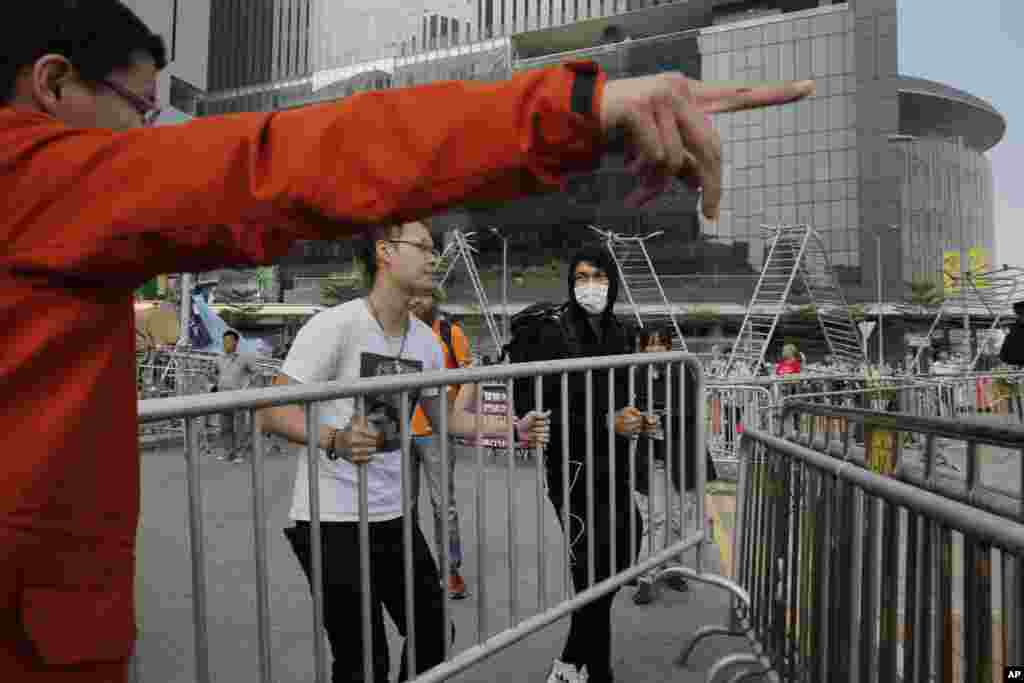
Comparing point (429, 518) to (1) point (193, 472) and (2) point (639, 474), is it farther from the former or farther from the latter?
(1) point (193, 472)

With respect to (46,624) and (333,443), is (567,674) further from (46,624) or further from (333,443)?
(46,624)

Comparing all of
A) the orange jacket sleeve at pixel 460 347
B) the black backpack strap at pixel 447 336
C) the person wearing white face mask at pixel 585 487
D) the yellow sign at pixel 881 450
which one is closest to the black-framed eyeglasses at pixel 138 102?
the person wearing white face mask at pixel 585 487

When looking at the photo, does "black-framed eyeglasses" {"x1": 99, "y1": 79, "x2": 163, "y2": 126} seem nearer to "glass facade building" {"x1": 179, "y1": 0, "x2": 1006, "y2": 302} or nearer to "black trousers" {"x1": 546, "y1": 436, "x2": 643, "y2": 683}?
"black trousers" {"x1": 546, "y1": 436, "x2": 643, "y2": 683}

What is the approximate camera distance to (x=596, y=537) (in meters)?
3.24

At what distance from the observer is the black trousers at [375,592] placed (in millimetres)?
2309

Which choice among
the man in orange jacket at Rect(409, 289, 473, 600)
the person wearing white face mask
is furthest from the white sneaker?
the man in orange jacket at Rect(409, 289, 473, 600)

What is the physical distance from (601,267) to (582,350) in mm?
445

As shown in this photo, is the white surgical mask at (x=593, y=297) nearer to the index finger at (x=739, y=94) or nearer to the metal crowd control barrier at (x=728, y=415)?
the index finger at (x=739, y=94)

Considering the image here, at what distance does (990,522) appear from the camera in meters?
1.25

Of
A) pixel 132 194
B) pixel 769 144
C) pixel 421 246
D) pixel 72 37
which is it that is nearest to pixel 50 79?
pixel 72 37

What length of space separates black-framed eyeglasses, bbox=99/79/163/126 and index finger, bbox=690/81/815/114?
747 millimetres

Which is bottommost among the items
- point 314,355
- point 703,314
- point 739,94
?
point 314,355

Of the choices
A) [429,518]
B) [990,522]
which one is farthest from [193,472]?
[429,518]

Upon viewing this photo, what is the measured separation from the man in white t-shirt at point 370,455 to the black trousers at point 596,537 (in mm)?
602
